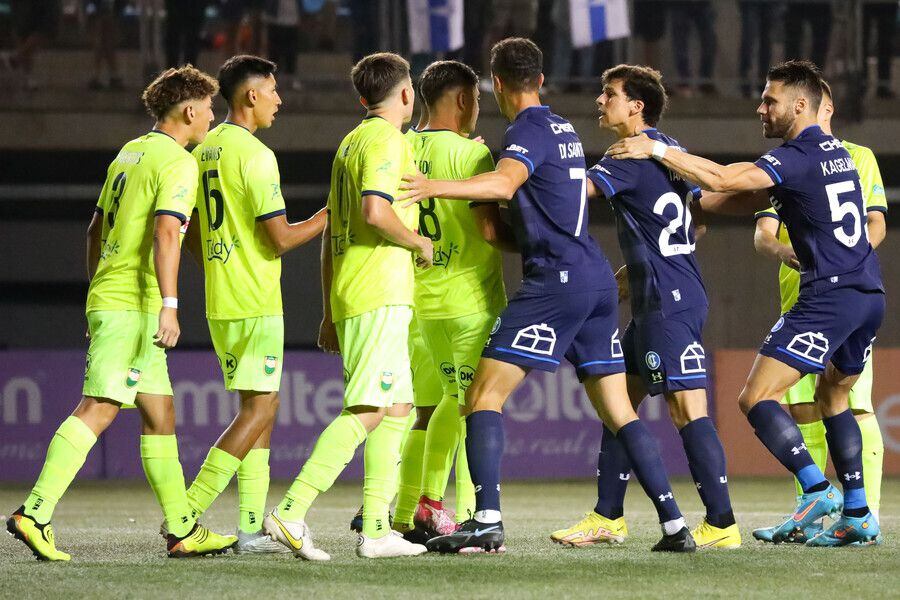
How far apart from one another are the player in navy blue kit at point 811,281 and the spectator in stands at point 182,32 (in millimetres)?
10755

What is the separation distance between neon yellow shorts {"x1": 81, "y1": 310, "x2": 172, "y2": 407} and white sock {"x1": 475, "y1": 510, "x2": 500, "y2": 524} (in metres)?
1.56

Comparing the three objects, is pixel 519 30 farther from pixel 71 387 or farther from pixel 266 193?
pixel 266 193

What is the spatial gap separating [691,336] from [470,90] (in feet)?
4.87

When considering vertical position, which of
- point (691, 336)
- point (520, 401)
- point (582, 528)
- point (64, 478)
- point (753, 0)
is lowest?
point (520, 401)

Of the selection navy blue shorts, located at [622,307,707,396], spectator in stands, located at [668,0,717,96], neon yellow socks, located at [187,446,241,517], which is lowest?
neon yellow socks, located at [187,446,241,517]

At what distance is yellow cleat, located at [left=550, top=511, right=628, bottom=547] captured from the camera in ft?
20.0

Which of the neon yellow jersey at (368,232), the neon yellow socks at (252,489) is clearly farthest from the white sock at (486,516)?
the neon yellow socks at (252,489)

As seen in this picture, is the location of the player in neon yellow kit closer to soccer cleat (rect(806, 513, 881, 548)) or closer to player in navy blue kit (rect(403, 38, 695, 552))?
soccer cleat (rect(806, 513, 881, 548))

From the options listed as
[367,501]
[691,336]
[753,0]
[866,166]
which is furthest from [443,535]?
[753,0]

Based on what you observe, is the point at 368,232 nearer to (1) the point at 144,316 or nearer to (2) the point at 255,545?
(1) the point at 144,316

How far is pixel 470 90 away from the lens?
609 cm

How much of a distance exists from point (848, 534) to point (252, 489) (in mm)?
2643

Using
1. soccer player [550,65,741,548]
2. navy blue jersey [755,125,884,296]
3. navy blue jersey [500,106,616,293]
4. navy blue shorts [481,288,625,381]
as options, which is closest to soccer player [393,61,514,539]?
navy blue jersey [500,106,616,293]

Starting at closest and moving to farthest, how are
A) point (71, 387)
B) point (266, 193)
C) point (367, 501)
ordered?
1. point (367, 501)
2. point (266, 193)
3. point (71, 387)
